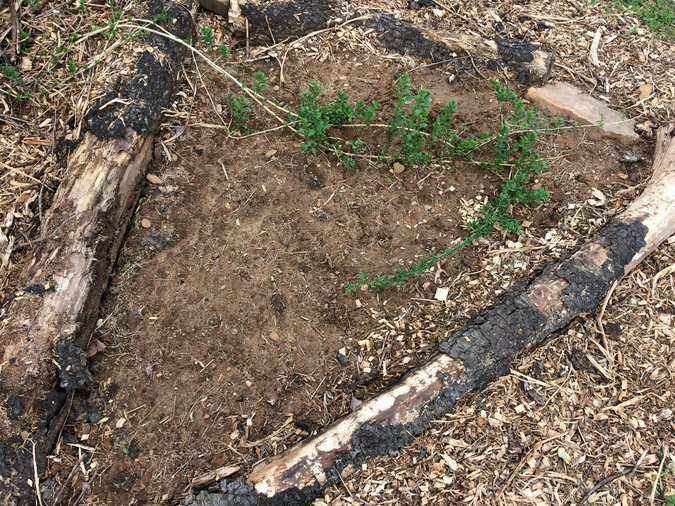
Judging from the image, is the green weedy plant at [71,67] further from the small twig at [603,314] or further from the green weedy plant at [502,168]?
the small twig at [603,314]

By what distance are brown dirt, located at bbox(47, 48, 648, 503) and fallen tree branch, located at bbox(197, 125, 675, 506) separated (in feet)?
0.64

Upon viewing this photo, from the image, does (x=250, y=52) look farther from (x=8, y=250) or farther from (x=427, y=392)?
(x=427, y=392)

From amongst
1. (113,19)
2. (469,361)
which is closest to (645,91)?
(469,361)

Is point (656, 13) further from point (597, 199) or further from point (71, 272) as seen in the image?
point (71, 272)

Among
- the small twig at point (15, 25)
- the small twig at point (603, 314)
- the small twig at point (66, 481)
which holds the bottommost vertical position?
the small twig at point (66, 481)

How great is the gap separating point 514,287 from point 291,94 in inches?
82.7

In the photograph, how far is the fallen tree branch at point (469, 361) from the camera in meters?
2.59

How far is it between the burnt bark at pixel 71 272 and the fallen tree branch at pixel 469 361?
875 mm

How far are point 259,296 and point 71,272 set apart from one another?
1005 mm

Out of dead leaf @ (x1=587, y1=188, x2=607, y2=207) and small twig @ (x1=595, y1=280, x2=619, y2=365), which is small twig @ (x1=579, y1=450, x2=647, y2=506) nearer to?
small twig @ (x1=595, y1=280, x2=619, y2=365)

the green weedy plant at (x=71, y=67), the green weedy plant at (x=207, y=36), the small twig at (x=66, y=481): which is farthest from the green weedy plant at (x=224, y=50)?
the small twig at (x=66, y=481)

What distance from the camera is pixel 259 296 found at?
323 centimetres

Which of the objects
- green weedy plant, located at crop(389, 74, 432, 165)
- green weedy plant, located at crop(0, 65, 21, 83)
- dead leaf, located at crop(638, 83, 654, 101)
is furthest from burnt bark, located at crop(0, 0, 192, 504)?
dead leaf, located at crop(638, 83, 654, 101)

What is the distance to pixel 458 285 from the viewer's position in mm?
3283
